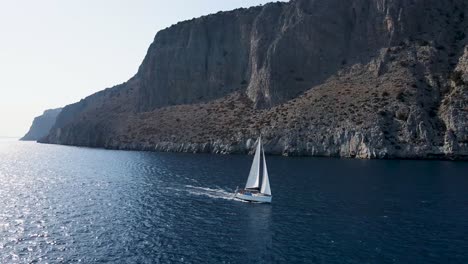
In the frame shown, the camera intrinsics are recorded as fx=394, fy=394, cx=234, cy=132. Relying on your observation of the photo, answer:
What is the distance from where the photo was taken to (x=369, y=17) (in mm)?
163000

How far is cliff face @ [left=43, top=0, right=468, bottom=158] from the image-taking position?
11988cm

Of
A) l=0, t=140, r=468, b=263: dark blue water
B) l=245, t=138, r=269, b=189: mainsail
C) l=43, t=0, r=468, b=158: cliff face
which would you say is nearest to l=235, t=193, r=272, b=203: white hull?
l=0, t=140, r=468, b=263: dark blue water

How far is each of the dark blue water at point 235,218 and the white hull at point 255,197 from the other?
1.76 m

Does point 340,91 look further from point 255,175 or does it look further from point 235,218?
point 235,218

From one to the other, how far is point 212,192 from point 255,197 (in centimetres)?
1077

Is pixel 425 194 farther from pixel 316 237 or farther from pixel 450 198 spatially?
pixel 316 237

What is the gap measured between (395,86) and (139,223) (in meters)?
110

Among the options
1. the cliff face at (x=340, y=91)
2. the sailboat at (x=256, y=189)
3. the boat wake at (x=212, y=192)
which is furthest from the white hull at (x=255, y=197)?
the cliff face at (x=340, y=91)

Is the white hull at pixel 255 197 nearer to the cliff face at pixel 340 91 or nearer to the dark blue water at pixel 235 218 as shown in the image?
the dark blue water at pixel 235 218

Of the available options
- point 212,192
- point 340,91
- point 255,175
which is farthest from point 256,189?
point 340,91

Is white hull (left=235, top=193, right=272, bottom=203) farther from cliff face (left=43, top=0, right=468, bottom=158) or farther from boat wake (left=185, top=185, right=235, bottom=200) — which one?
cliff face (left=43, top=0, right=468, bottom=158)

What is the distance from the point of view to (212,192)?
232 feet

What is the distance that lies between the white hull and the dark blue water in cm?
176

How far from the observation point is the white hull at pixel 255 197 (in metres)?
62.0
